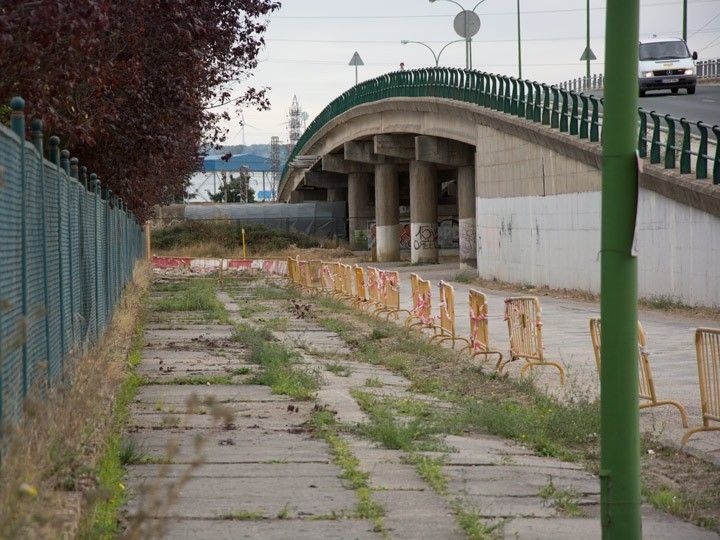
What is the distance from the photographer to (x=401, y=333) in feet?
74.7

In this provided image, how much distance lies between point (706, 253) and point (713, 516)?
17203mm

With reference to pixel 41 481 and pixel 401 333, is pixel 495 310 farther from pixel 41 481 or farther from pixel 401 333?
pixel 41 481

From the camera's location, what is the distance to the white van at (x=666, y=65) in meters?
49.7

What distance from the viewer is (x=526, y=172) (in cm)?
3844

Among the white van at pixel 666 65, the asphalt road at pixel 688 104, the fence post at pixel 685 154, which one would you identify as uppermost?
the white van at pixel 666 65

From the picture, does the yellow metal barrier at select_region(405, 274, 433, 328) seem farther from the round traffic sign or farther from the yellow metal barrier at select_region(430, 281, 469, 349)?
the round traffic sign

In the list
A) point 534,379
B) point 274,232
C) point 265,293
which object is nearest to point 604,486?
point 534,379

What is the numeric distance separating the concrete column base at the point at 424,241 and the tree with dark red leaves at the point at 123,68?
106 feet

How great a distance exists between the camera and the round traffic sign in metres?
52.7

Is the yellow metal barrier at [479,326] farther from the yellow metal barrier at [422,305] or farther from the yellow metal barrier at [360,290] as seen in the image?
the yellow metal barrier at [360,290]

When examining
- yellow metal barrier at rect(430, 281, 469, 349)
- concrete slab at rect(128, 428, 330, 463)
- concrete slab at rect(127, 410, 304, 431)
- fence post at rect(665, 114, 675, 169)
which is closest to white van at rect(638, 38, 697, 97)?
fence post at rect(665, 114, 675, 169)

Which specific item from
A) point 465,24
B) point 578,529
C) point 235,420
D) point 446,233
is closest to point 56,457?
point 578,529

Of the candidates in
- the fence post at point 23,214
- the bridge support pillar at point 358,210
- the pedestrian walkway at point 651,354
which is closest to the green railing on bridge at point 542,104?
the pedestrian walkway at point 651,354

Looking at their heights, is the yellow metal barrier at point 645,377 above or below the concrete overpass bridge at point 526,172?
below
